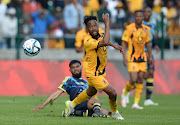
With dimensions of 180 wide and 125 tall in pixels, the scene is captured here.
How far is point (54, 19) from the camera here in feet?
60.1

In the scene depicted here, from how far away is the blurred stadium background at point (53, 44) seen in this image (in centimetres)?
1725

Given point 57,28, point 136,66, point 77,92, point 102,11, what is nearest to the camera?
point 77,92

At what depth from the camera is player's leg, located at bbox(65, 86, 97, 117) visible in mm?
9695

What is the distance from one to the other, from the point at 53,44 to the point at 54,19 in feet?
3.05

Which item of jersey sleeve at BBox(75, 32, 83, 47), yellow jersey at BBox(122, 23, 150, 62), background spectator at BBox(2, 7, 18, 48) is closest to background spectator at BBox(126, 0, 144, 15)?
background spectator at BBox(2, 7, 18, 48)

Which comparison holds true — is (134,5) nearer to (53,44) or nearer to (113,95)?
(53,44)

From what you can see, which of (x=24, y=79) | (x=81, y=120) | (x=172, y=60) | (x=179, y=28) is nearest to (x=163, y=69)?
(x=172, y=60)

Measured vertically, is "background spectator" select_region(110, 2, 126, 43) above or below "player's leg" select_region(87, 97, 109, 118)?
above

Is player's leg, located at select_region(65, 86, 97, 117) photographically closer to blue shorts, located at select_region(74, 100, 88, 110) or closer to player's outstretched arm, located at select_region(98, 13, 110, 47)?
blue shorts, located at select_region(74, 100, 88, 110)

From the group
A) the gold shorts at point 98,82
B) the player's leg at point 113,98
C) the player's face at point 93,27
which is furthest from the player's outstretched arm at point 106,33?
the player's leg at point 113,98

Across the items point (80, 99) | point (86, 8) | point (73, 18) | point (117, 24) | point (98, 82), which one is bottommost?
point (80, 99)

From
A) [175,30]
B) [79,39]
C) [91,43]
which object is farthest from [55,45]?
[91,43]

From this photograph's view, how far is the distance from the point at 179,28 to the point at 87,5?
3844 mm

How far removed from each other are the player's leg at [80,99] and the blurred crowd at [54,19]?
783 cm
